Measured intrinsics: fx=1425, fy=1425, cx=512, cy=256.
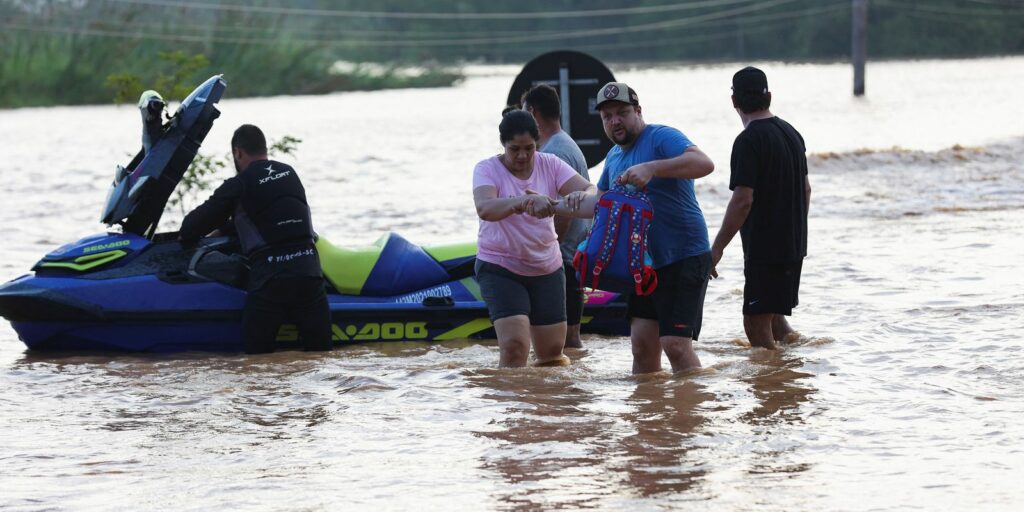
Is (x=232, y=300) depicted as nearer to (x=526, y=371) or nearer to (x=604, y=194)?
(x=526, y=371)

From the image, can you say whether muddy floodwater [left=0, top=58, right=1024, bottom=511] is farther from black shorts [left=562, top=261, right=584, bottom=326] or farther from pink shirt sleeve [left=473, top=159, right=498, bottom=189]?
pink shirt sleeve [left=473, top=159, right=498, bottom=189]

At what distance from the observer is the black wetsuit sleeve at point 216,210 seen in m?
8.20

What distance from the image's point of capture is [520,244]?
280 inches

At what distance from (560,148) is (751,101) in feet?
3.76

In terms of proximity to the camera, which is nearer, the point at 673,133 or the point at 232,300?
the point at 673,133

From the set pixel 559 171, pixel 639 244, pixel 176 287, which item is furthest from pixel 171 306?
pixel 639 244

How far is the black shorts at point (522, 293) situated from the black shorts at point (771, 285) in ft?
3.35

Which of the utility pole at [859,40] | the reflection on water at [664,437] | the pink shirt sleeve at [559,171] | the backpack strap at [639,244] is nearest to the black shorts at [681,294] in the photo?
the backpack strap at [639,244]

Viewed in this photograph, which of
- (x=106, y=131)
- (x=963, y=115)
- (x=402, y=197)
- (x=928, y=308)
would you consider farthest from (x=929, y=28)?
(x=928, y=308)

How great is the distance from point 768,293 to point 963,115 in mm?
32989

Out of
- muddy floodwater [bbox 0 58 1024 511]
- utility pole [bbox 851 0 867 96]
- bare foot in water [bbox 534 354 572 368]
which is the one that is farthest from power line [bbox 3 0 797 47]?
bare foot in water [bbox 534 354 572 368]

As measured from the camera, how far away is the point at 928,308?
980cm

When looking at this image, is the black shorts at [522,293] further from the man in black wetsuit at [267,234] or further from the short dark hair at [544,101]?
the man in black wetsuit at [267,234]

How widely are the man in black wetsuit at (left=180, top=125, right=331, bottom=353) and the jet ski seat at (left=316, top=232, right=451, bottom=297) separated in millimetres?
424
